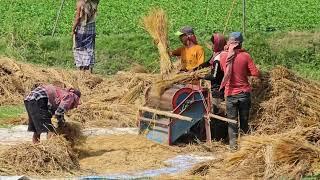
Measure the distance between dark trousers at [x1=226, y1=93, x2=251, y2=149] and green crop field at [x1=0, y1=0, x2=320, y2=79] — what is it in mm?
5840

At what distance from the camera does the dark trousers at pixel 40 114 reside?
34.9 ft

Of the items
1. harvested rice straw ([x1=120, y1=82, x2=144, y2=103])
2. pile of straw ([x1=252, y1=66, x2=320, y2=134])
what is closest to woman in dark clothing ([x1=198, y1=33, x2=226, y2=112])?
pile of straw ([x1=252, y1=66, x2=320, y2=134])

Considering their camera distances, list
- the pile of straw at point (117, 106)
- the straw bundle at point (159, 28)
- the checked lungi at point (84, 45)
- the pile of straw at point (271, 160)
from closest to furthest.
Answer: the pile of straw at point (271, 160), the straw bundle at point (159, 28), the pile of straw at point (117, 106), the checked lungi at point (84, 45)

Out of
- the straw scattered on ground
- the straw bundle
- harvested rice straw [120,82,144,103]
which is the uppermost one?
the straw bundle

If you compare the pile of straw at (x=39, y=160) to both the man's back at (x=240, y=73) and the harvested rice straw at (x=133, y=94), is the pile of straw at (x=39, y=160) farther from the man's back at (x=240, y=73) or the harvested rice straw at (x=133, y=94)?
the harvested rice straw at (x=133, y=94)

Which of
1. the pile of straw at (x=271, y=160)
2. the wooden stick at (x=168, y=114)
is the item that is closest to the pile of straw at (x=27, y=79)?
the wooden stick at (x=168, y=114)

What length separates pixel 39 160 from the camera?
384 inches

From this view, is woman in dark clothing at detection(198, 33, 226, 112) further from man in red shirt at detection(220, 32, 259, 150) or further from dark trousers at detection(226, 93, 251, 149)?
dark trousers at detection(226, 93, 251, 149)

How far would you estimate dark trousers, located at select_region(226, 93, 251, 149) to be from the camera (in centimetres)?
1151

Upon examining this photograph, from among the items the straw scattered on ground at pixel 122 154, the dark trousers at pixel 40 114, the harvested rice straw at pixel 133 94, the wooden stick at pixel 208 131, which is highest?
the dark trousers at pixel 40 114

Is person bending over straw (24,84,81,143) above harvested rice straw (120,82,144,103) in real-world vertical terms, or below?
above

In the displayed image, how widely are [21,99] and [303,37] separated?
932cm

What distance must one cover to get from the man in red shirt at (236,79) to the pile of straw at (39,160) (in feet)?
8.54

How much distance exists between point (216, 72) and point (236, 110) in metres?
0.65
